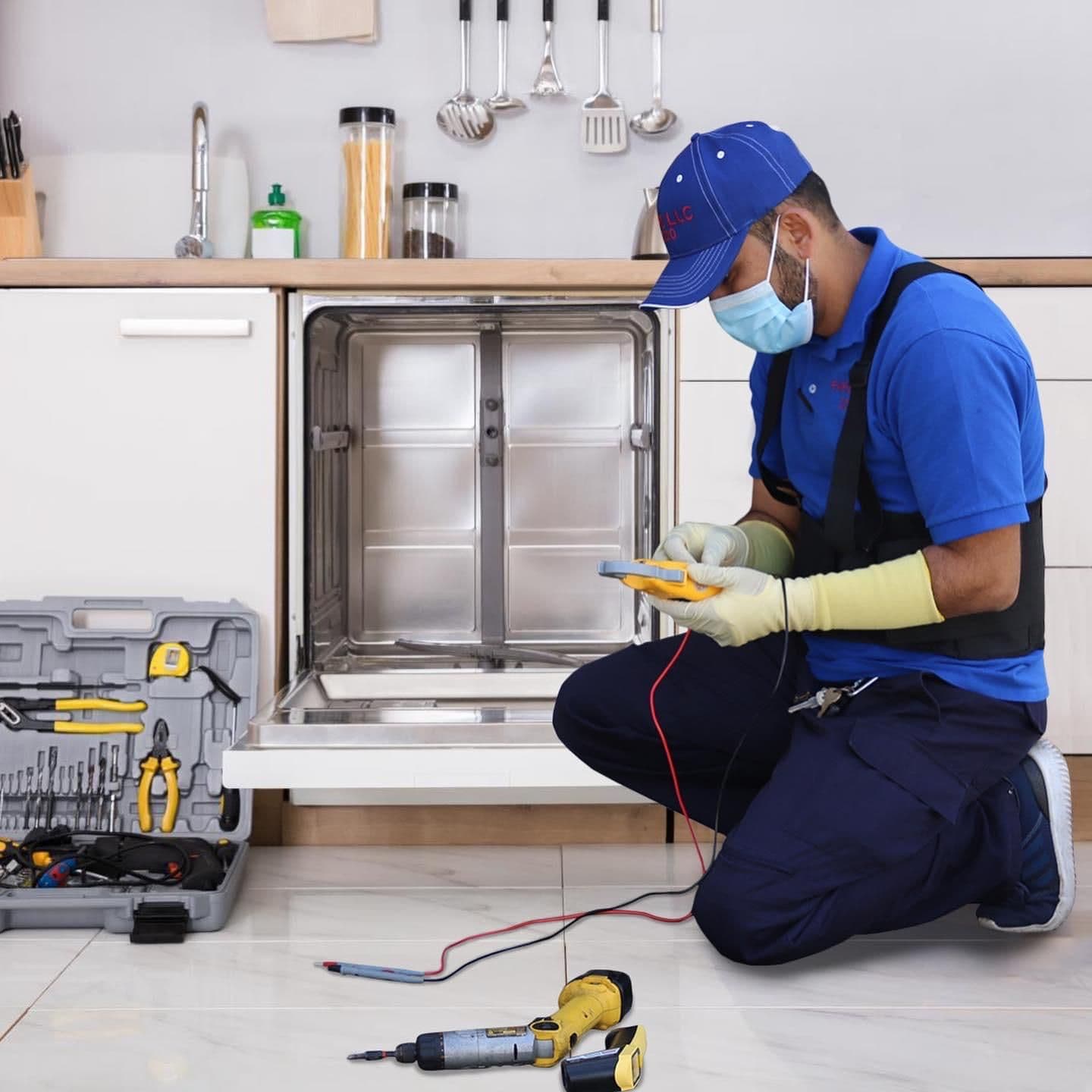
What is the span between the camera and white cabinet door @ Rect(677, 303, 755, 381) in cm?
217

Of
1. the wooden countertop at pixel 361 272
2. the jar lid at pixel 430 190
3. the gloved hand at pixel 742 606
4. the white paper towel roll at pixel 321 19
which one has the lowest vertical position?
the gloved hand at pixel 742 606

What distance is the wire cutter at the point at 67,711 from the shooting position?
6.89 feet

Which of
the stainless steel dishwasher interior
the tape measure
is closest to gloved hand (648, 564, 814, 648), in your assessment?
the tape measure

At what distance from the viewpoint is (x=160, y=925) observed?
1760 millimetres

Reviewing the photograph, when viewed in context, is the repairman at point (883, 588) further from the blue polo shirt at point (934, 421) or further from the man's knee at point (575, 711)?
the man's knee at point (575, 711)

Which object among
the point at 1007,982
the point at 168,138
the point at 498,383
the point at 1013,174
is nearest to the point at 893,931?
the point at 1007,982

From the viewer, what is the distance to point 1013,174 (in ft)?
8.71

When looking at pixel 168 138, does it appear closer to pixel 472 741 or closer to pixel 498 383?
pixel 498 383

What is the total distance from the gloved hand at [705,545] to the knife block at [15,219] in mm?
1383

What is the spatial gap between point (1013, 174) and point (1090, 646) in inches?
40.0

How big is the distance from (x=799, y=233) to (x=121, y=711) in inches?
50.3

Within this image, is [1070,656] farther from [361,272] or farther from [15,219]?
[15,219]

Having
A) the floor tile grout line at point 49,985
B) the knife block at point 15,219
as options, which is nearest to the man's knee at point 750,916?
the floor tile grout line at point 49,985

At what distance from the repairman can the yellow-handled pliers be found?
0.87m
